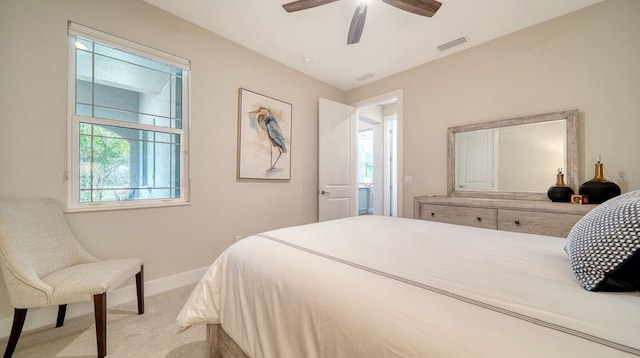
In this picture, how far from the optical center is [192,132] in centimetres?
245

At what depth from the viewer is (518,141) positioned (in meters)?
2.54

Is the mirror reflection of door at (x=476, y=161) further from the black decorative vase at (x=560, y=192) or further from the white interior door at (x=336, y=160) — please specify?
the white interior door at (x=336, y=160)

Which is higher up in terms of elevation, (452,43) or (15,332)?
(452,43)

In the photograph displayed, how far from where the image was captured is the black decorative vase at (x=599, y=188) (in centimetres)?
191

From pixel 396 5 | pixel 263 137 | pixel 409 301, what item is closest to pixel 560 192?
pixel 396 5

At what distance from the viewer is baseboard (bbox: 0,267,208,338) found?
1635 millimetres

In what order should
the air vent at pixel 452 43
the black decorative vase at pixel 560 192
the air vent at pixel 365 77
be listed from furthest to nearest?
the air vent at pixel 365 77 → the air vent at pixel 452 43 → the black decorative vase at pixel 560 192

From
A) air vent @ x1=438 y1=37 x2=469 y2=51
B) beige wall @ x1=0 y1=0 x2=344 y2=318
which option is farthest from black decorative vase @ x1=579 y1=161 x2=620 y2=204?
beige wall @ x1=0 y1=0 x2=344 y2=318

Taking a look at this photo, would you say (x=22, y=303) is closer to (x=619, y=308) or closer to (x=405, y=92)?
(x=619, y=308)

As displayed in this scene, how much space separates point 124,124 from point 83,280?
4.39ft

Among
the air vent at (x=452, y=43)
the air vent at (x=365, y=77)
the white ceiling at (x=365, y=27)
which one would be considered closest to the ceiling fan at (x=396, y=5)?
the white ceiling at (x=365, y=27)

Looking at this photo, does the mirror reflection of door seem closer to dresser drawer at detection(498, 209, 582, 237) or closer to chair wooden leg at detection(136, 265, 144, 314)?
dresser drawer at detection(498, 209, 582, 237)

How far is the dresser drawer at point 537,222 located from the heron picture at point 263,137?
2.48 metres

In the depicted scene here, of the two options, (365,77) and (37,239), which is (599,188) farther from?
(37,239)
